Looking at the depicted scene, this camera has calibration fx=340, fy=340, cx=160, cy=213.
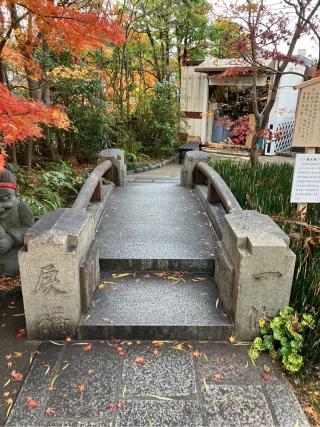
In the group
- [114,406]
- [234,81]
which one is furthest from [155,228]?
[234,81]

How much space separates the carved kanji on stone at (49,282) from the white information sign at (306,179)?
10.0 ft

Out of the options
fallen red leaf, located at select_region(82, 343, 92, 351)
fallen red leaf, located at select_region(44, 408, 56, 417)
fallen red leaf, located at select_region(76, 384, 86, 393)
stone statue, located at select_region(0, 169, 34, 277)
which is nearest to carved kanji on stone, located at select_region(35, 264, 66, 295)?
fallen red leaf, located at select_region(82, 343, 92, 351)

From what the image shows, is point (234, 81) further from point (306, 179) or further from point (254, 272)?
point (254, 272)

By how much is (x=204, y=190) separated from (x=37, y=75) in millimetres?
4547

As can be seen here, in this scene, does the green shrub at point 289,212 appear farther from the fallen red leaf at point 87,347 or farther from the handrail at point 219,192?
the fallen red leaf at point 87,347

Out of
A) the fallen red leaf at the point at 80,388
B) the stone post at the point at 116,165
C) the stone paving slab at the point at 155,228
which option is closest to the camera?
the fallen red leaf at the point at 80,388

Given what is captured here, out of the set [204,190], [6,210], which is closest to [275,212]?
[204,190]

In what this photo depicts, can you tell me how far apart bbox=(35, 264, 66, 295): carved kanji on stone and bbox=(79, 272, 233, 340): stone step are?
410 mm

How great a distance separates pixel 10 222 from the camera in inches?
158

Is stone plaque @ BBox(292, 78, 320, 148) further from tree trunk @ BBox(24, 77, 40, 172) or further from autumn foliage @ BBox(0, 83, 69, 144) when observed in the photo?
tree trunk @ BBox(24, 77, 40, 172)

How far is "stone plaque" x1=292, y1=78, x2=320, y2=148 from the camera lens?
4418 mm

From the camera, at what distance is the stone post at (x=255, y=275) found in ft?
9.56

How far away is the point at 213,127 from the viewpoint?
16219 millimetres

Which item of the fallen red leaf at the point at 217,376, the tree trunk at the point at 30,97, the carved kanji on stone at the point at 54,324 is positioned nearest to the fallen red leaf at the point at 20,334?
the carved kanji on stone at the point at 54,324
